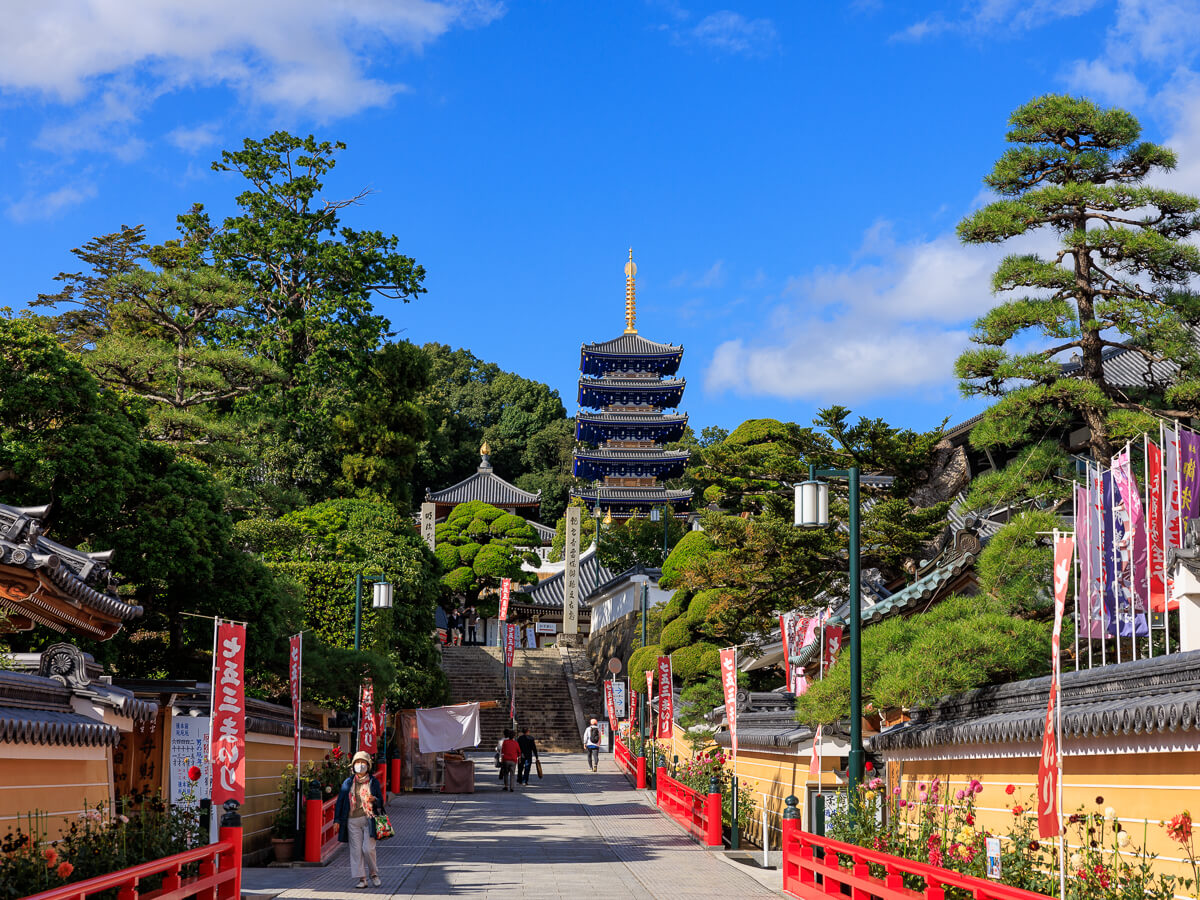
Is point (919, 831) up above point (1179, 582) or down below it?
below

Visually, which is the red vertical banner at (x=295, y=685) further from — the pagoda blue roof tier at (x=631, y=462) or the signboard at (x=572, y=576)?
the pagoda blue roof tier at (x=631, y=462)

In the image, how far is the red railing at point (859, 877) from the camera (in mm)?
8141

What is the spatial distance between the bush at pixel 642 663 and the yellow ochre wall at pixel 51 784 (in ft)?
73.0

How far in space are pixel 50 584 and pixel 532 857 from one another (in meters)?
8.36

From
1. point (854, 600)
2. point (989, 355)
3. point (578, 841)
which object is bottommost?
point (578, 841)

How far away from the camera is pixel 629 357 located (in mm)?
68062

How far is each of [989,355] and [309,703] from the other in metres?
16.7

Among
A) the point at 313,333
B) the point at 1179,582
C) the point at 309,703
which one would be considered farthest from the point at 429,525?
the point at 1179,582

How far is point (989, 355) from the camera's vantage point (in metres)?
15.0

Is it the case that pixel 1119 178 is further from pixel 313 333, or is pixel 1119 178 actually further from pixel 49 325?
pixel 49 325

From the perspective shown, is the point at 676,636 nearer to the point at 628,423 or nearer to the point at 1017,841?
the point at 1017,841

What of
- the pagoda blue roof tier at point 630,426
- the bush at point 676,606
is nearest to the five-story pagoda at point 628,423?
the pagoda blue roof tier at point 630,426

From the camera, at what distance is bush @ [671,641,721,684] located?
28.6 metres

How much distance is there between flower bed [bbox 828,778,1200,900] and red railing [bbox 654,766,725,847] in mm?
5188
